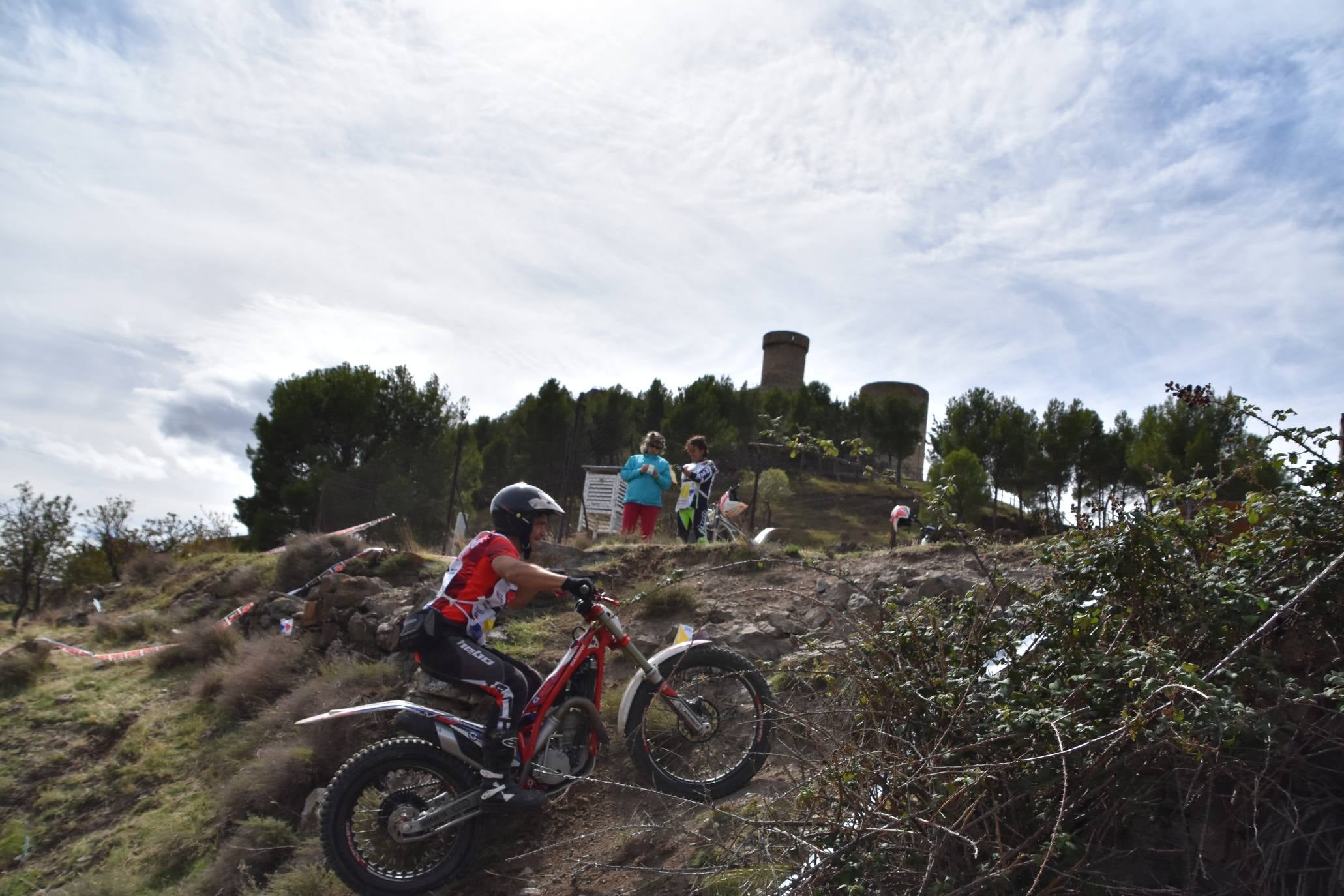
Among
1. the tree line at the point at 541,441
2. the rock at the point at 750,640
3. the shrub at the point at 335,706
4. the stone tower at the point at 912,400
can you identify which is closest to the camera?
the shrub at the point at 335,706

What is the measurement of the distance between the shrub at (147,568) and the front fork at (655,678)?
12996mm

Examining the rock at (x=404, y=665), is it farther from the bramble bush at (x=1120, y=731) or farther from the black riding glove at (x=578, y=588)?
the bramble bush at (x=1120, y=731)

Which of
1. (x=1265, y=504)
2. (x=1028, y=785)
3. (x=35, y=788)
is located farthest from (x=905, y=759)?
(x=35, y=788)

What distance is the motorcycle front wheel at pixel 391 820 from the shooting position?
503 cm

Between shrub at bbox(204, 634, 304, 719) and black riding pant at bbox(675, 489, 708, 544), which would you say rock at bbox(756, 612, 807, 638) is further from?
shrub at bbox(204, 634, 304, 719)

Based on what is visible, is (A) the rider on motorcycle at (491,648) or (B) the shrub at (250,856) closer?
(A) the rider on motorcycle at (491,648)

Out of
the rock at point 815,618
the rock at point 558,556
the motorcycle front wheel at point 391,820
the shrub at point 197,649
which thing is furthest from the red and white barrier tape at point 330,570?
the motorcycle front wheel at point 391,820

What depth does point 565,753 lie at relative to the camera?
547cm

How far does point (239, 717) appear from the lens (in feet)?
28.4

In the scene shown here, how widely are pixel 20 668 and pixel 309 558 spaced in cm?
311

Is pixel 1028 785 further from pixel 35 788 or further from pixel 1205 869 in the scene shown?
pixel 35 788

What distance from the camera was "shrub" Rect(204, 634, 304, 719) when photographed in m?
8.73

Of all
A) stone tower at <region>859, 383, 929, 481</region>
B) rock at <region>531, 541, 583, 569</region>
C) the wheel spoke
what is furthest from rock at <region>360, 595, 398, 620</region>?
stone tower at <region>859, 383, 929, 481</region>

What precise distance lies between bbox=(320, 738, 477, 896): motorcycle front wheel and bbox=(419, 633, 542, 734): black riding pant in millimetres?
349
